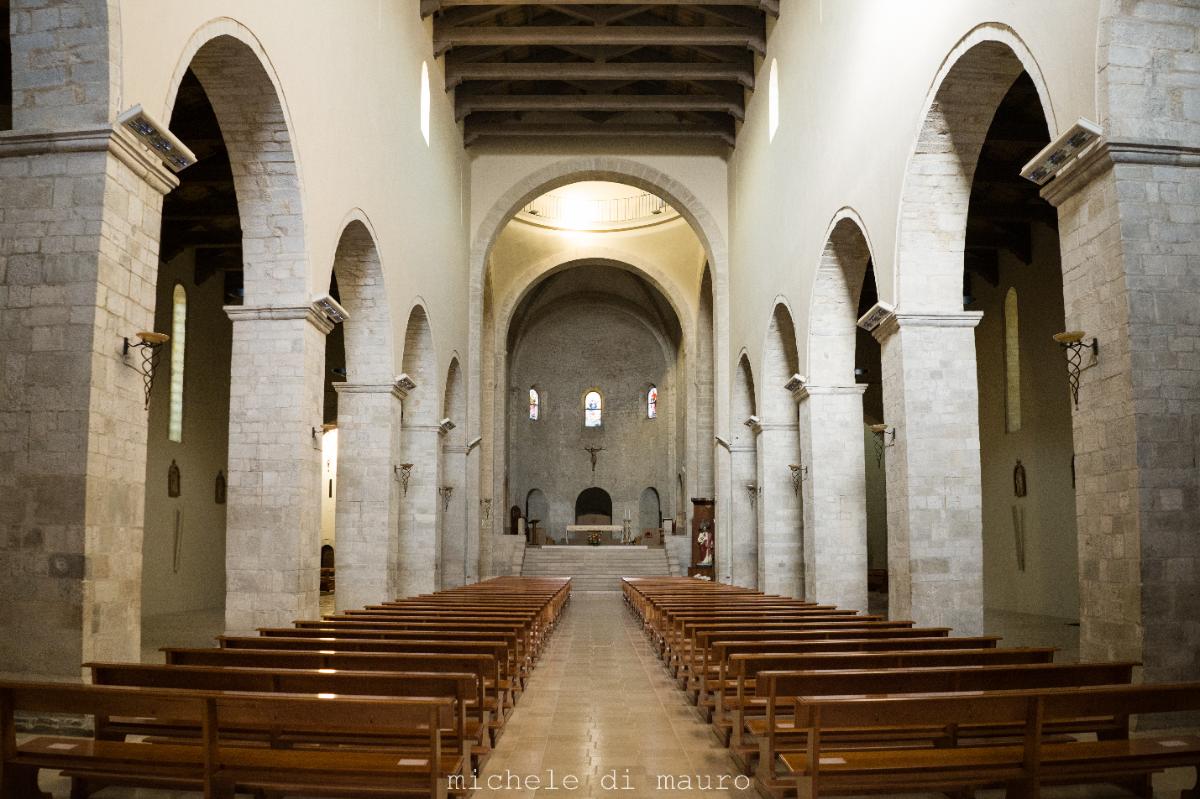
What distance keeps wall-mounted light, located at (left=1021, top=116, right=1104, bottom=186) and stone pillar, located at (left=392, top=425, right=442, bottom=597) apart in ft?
41.9

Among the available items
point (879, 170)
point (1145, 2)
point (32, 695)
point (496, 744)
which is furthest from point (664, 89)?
point (32, 695)

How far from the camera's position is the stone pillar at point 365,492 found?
14.9m

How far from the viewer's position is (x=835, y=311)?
1503 centimetres

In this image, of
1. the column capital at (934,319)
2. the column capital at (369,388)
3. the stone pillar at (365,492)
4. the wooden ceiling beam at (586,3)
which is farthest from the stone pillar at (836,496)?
the wooden ceiling beam at (586,3)

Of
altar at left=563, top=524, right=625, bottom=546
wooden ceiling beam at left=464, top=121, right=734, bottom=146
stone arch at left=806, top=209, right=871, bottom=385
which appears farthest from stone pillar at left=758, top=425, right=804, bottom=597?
altar at left=563, top=524, right=625, bottom=546

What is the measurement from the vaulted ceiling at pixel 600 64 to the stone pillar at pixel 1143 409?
12.4m

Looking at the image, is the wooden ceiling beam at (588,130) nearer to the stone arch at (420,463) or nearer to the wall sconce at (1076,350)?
the stone arch at (420,463)

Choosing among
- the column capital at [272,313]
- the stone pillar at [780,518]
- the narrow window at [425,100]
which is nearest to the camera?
the column capital at [272,313]

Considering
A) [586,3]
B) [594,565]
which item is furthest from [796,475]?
[594,565]

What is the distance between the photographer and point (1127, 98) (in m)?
6.73

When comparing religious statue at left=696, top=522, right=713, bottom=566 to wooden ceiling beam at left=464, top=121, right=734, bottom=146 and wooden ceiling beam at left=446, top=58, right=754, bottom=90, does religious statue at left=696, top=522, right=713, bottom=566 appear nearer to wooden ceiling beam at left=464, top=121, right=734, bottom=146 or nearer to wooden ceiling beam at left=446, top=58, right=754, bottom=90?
wooden ceiling beam at left=464, top=121, right=734, bottom=146

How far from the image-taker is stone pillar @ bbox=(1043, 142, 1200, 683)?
20.8ft

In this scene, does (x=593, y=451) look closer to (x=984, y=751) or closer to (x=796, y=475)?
(x=796, y=475)

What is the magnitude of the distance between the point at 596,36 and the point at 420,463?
332 inches
